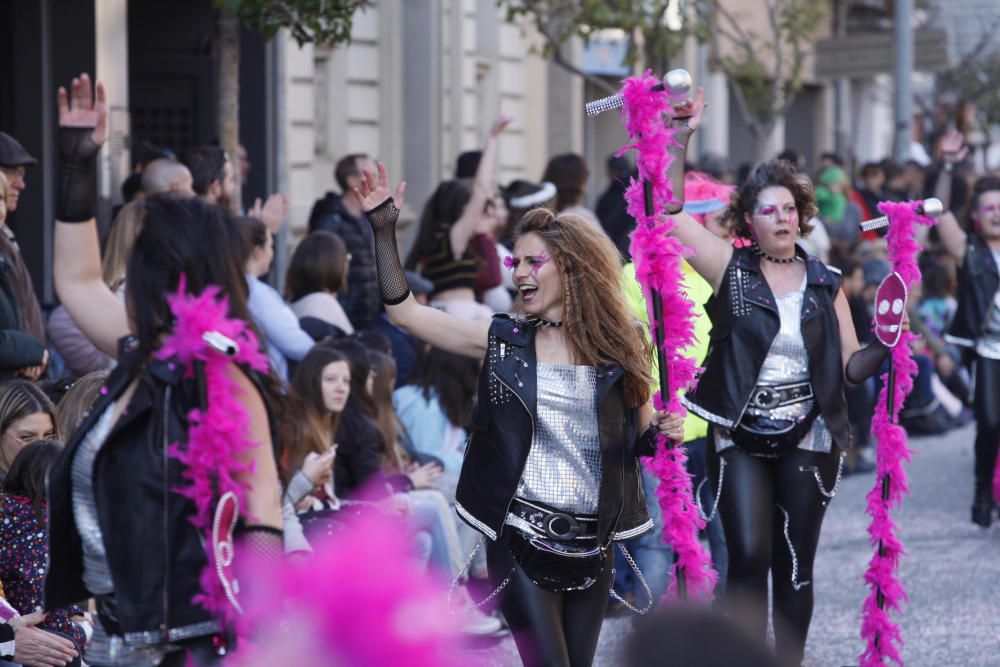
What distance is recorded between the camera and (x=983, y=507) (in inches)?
405

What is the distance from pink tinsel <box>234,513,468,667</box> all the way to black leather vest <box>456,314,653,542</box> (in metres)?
3.03

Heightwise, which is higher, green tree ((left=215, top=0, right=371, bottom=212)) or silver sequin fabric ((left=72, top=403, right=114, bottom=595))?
green tree ((left=215, top=0, right=371, bottom=212))

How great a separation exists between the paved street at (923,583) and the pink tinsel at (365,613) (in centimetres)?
384

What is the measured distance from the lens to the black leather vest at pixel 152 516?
3.66 metres

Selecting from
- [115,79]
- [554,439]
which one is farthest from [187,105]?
[554,439]

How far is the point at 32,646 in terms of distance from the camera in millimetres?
4938

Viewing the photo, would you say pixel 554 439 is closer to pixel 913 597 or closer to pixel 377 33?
pixel 913 597

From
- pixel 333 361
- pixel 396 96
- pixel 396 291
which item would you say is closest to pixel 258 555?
pixel 396 291

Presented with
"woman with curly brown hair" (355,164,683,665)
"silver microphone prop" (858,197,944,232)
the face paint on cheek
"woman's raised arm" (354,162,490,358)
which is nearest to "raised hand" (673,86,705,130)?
"silver microphone prop" (858,197,944,232)

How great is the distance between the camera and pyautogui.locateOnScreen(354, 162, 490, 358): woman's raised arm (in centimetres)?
518

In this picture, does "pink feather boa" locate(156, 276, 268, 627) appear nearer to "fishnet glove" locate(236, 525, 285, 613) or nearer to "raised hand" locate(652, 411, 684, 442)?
"fishnet glove" locate(236, 525, 285, 613)

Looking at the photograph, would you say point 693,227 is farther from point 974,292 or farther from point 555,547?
point 974,292

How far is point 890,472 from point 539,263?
2.08 metres

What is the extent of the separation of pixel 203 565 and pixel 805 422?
2923mm
